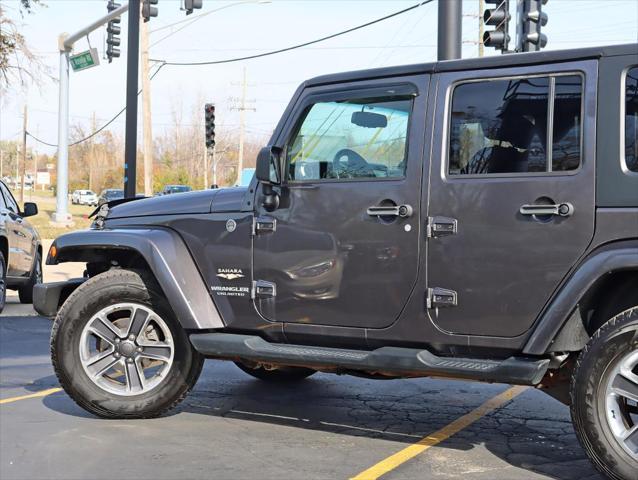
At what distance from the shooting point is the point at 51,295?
6219mm

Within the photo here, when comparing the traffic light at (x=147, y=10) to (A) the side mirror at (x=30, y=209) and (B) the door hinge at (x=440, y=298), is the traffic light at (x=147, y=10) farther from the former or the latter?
(B) the door hinge at (x=440, y=298)

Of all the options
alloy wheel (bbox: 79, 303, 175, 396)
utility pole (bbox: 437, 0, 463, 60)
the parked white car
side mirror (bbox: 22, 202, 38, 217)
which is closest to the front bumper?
alloy wheel (bbox: 79, 303, 175, 396)

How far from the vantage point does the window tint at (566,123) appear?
4.64m

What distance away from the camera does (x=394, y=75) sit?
5.27m

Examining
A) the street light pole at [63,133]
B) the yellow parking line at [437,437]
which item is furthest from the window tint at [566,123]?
the street light pole at [63,133]

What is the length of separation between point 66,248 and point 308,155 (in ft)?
5.94

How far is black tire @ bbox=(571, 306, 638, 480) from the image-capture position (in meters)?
4.27

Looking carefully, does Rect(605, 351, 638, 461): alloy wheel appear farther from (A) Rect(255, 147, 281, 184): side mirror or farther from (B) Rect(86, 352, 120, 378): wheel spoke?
(B) Rect(86, 352, 120, 378): wheel spoke

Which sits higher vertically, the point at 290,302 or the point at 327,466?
the point at 290,302

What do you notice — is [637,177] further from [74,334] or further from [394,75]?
[74,334]

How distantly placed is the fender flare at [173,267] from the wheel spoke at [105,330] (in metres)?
0.47

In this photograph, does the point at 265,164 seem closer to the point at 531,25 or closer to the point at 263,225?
the point at 263,225

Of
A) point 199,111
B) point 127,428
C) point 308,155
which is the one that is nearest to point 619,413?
point 308,155

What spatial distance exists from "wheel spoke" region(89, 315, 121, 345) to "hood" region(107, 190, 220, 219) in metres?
0.73
